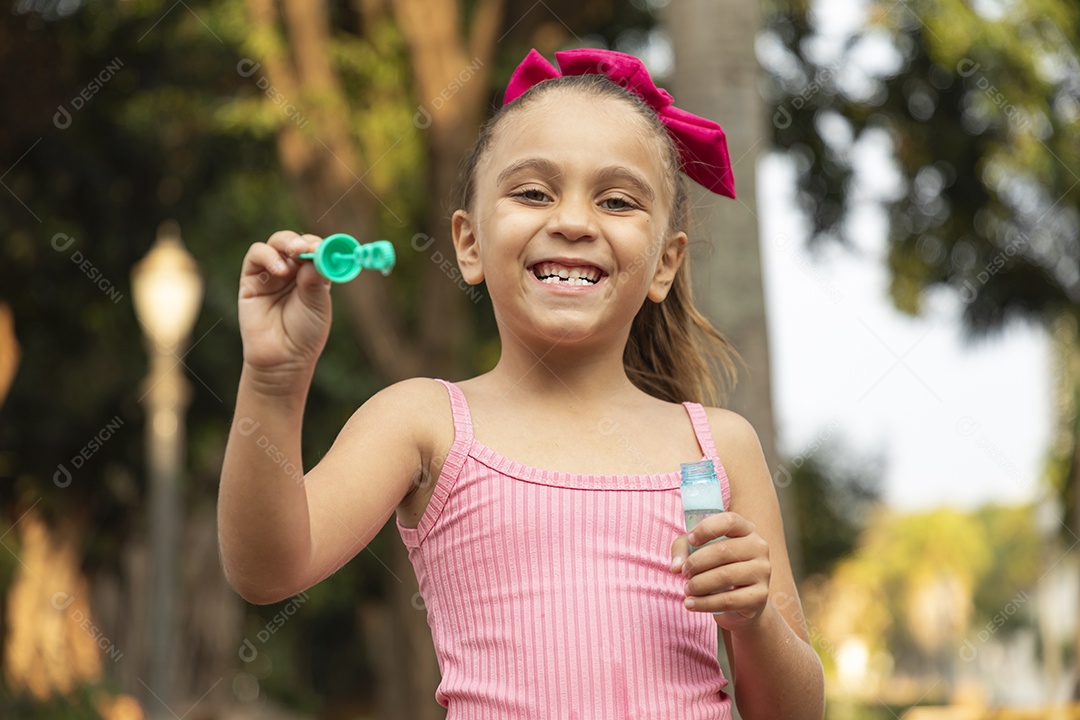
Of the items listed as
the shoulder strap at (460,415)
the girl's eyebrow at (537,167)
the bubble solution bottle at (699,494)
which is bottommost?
the bubble solution bottle at (699,494)

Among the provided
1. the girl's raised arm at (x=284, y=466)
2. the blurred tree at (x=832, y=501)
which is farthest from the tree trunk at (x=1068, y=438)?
the girl's raised arm at (x=284, y=466)

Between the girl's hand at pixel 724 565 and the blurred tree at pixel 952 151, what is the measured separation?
641 cm

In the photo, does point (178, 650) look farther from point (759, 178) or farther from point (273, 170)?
point (759, 178)

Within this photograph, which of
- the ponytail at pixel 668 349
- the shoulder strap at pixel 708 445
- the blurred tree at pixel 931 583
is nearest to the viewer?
the shoulder strap at pixel 708 445

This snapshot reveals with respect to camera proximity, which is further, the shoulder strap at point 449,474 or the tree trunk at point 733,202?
the tree trunk at point 733,202

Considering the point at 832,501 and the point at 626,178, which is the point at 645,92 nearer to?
the point at 626,178

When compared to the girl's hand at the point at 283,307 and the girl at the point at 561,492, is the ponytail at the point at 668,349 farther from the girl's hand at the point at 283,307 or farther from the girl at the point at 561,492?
the girl's hand at the point at 283,307

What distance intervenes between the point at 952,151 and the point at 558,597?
709cm

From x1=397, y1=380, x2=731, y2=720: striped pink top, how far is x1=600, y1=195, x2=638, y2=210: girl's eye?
405 millimetres

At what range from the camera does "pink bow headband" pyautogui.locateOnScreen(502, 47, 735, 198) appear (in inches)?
97.3

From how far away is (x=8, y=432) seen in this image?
1145 cm

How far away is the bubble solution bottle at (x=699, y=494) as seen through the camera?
1.87 meters

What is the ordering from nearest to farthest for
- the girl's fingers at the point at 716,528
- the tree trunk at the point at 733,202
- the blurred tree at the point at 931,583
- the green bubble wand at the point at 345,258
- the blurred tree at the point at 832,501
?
the green bubble wand at the point at 345,258, the girl's fingers at the point at 716,528, the tree trunk at the point at 733,202, the blurred tree at the point at 832,501, the blurred tree at the point at 931,583

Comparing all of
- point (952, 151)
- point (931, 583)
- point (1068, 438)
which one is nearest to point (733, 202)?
point (952, 151)
